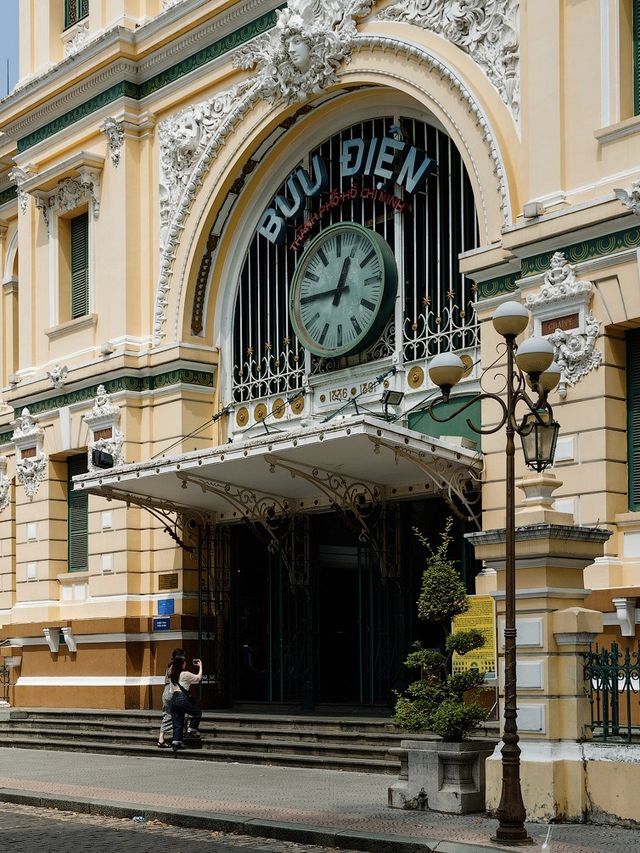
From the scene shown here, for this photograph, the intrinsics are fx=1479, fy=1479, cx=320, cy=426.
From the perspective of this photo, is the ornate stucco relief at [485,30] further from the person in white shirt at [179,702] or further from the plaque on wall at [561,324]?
the person in white shirt at [179,702]

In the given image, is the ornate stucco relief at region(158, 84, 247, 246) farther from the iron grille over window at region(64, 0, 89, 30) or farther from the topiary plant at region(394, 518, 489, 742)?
the topiary plant at region(394, 518, 489, 742)

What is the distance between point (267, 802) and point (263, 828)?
6.53 ft

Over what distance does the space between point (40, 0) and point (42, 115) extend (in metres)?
2.76

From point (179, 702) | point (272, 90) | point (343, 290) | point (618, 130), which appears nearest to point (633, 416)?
point (618, 130)

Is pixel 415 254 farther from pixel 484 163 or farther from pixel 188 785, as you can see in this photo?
pixel 188 785

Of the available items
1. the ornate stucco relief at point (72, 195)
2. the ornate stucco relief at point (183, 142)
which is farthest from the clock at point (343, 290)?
the ornate stucco relief at point (72, 195)

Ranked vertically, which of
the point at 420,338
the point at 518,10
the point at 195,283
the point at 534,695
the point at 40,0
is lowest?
the point at 534,695

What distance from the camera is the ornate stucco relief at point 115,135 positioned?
93.8ft

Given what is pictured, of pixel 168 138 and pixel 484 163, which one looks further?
pixel 168 138

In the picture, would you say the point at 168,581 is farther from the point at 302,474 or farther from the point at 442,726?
the point at 442,726

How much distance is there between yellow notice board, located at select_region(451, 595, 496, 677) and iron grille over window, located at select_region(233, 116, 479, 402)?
413 cm

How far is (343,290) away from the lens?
2489cm

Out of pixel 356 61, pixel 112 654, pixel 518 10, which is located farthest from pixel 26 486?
pixel 518 10

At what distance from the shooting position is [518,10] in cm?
2156
